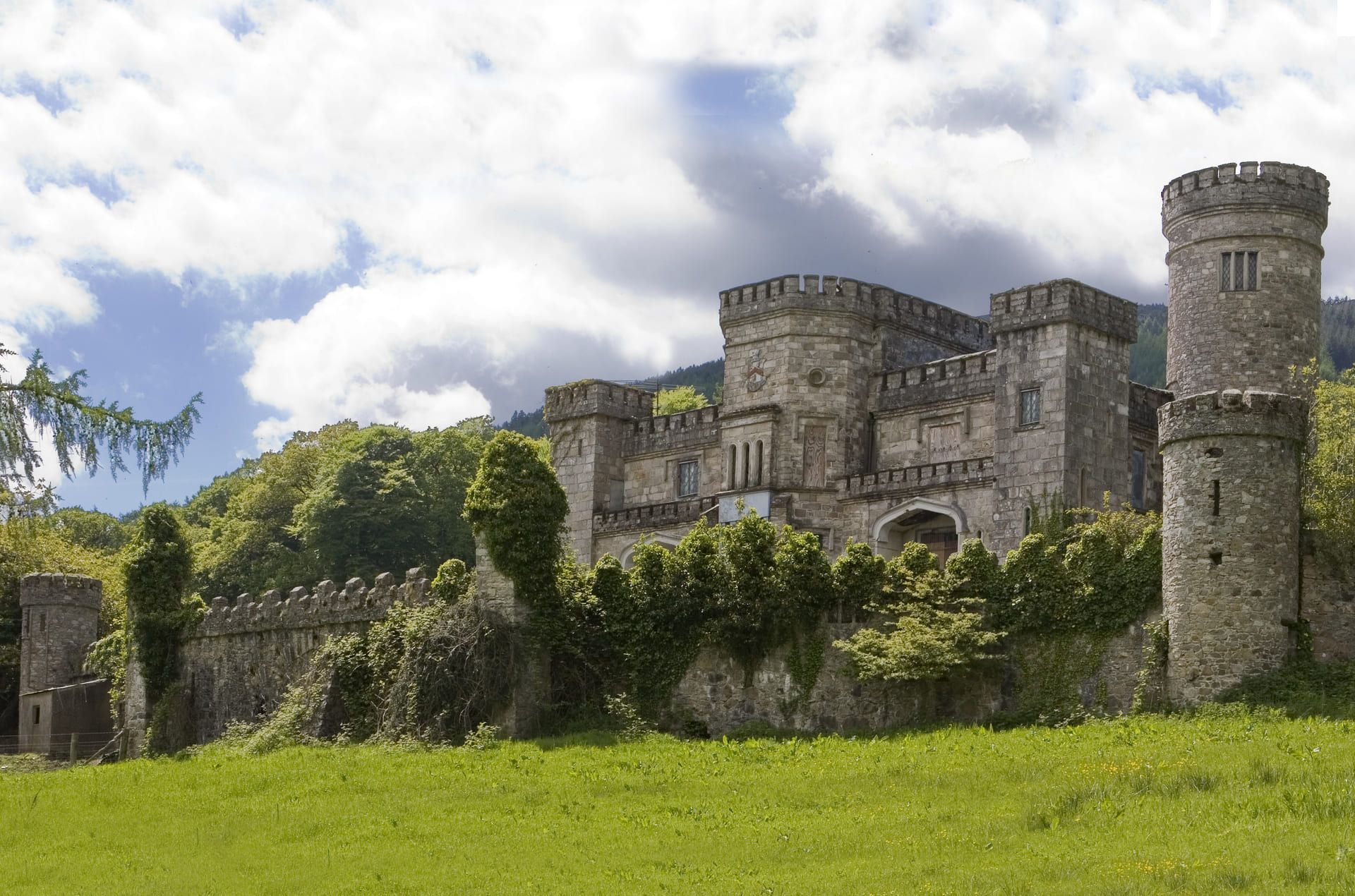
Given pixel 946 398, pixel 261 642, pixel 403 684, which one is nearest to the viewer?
pixel 403 684

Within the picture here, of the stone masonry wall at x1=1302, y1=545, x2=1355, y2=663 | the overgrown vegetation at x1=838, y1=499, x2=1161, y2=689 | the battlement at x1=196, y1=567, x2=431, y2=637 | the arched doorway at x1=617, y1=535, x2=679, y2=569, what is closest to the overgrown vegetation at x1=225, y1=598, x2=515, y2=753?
the battlement at x1=196, y1=567, x2=431, y2=637

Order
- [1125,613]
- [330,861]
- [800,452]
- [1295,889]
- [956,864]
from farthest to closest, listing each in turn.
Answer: [800,452]
[1125,613]
[330,861]
[956,864]
[1295,889]

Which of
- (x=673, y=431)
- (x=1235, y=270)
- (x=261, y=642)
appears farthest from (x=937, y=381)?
(x=261, y=642)

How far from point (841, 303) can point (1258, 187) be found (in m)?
11.5

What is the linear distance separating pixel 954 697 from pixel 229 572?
1652 inches

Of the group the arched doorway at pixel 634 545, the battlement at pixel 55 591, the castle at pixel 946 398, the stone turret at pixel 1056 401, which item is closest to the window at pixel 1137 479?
the castle at pixel 946 398

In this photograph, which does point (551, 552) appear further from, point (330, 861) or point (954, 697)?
point (330, 861)

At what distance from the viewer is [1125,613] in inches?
1382

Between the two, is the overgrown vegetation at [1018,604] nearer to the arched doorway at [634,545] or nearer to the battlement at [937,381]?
the battlement at [937,381]

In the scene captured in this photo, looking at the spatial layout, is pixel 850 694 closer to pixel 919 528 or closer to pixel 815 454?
pixel 919 528

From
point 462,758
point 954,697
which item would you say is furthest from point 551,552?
point 954,697

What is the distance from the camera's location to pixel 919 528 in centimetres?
5088

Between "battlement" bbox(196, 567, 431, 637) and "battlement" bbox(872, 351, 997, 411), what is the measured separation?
14953 mm

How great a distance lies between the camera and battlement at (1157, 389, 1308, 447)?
110 feet
